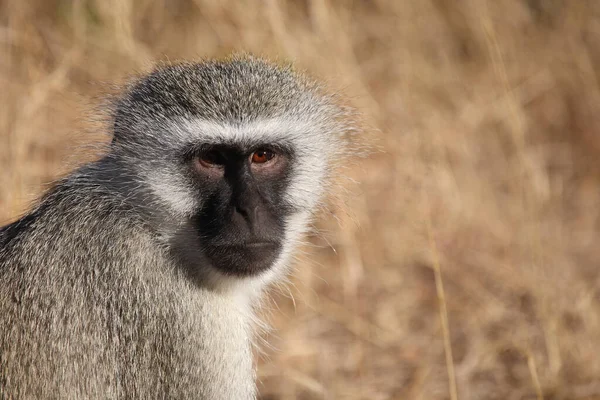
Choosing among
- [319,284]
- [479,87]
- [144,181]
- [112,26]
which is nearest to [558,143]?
[479,87]

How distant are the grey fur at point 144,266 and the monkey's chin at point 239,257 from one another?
69 mm

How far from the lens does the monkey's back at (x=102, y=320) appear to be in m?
3.00

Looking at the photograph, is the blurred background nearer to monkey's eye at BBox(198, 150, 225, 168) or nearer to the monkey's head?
the monkey's head

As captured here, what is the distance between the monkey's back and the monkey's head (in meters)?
0.15

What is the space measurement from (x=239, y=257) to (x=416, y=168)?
2.97 m

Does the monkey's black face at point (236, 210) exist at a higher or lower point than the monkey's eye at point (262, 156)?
lower

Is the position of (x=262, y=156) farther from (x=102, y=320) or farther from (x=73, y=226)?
(x=102, y=320)

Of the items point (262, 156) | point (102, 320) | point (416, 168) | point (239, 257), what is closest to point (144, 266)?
point (102, 320)

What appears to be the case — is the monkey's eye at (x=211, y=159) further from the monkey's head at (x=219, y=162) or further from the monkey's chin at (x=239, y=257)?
the monkey's chin at (x=239, y=257)

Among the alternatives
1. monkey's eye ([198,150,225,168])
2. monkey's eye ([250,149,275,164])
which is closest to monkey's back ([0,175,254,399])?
monkey's eye ([198,150,225,168])

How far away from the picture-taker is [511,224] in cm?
628

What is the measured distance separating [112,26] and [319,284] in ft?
8.73

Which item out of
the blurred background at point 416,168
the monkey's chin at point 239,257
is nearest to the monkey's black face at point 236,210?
the monkey's chin at point 239,257

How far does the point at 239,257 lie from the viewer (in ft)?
10.6
